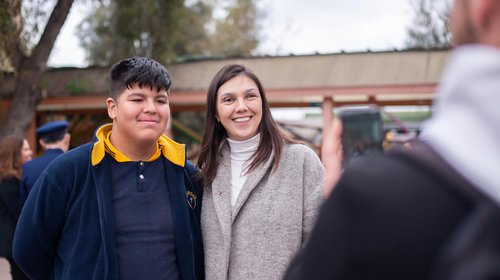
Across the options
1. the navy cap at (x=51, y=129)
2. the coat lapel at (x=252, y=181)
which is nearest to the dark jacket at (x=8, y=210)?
the navy cap at (x=51, y=129)

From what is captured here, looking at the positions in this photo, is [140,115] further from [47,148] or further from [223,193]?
[47,148]

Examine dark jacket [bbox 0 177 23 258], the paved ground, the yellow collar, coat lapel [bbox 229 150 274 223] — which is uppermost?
the yellow collar

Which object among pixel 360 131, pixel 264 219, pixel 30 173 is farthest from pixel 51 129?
pixel 360 131

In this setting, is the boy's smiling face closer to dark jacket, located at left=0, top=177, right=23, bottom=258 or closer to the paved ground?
dark jacket, located at left=0, top=177, right=23, bottom=258

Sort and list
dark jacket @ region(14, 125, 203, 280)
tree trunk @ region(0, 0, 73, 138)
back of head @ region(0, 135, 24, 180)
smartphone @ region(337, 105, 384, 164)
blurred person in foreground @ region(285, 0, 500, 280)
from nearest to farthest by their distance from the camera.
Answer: blurred person in foreground @ region(285, 0, 500, 280) → smartphone @ region(337, 105, 384, 164) → dark jacket @ region(14, 125, 203, 280) → back of head @ region(0, 135, 24, 180) → tree trunk @ region(0, 0, 73, 138)

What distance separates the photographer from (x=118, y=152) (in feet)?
9.78

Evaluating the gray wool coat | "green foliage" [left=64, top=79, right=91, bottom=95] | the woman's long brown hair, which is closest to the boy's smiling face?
the woman's long brown hair

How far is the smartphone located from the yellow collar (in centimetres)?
189

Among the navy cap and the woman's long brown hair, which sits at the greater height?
the woman's long brown hair

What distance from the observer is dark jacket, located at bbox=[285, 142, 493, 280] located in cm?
81

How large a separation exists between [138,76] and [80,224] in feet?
2.38

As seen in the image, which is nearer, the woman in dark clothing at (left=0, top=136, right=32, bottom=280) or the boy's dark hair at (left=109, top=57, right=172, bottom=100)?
the boy's dark hair at (left=109, top=57, right=172, bottom=100)

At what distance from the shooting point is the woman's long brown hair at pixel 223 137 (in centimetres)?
303

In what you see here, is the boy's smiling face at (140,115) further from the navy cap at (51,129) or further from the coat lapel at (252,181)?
the navy cap at (51,129)
